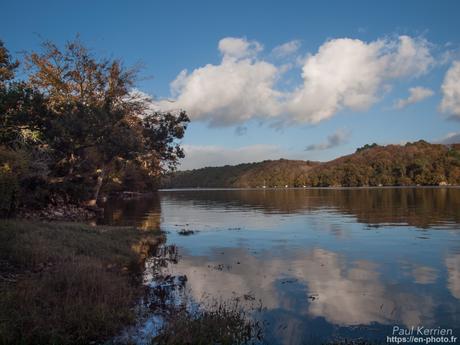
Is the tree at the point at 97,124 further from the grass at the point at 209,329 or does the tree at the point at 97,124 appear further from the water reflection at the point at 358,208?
the grass at the point at 209,329

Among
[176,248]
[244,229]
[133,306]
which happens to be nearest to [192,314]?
[133,306]

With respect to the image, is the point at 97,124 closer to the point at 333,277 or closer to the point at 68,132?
the point at 68,132

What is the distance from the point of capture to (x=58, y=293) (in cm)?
1099

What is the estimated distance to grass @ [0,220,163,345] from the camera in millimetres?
9039

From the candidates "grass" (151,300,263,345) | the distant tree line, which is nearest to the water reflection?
the distant tree line

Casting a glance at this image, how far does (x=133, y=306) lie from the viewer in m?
12.0

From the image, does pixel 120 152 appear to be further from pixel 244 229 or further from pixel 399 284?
pixel 399 284

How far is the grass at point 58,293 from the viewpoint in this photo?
904 centimetres

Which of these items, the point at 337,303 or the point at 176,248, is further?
the point at 176,248

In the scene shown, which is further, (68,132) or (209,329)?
(68,132)

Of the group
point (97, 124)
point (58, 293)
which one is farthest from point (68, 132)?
point (58, 293)

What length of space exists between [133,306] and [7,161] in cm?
1851

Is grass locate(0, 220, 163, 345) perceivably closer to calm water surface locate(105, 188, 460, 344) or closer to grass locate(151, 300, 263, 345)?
grass locate(151, 300, 263, 345)

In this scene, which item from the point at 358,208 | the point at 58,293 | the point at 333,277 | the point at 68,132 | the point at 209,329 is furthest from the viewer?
the point at 358,208
